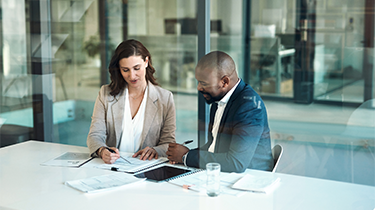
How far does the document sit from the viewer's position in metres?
2.08

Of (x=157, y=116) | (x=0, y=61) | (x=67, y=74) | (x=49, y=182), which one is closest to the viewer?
(x=49, y=182)

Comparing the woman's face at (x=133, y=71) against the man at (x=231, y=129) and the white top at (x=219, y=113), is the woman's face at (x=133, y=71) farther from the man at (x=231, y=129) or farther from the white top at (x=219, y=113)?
the white top at (x=219, y=113)

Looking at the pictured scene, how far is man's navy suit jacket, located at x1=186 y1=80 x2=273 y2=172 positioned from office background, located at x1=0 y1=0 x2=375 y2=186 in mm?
996

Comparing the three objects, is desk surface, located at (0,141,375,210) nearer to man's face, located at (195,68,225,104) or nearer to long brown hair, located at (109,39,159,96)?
man's face, located at (195,68,225,104)

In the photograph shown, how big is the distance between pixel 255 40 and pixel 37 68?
2.31 metres

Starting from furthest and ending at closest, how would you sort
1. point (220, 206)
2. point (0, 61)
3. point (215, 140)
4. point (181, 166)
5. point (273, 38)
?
point (273, 38)
point (0, 61)
point (215, 140)
point (181, 166)
point (220, 206)

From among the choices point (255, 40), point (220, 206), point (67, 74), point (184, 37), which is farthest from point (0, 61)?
point (220, 206)

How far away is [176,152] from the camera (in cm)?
215

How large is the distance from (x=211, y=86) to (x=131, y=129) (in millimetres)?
668

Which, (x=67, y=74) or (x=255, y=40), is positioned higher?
(x=255, y=40)

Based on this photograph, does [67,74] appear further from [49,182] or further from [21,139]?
[49,182]

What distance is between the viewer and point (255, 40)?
4.26 m

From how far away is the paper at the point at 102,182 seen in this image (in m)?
1.78

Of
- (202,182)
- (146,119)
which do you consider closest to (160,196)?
(202,182)
